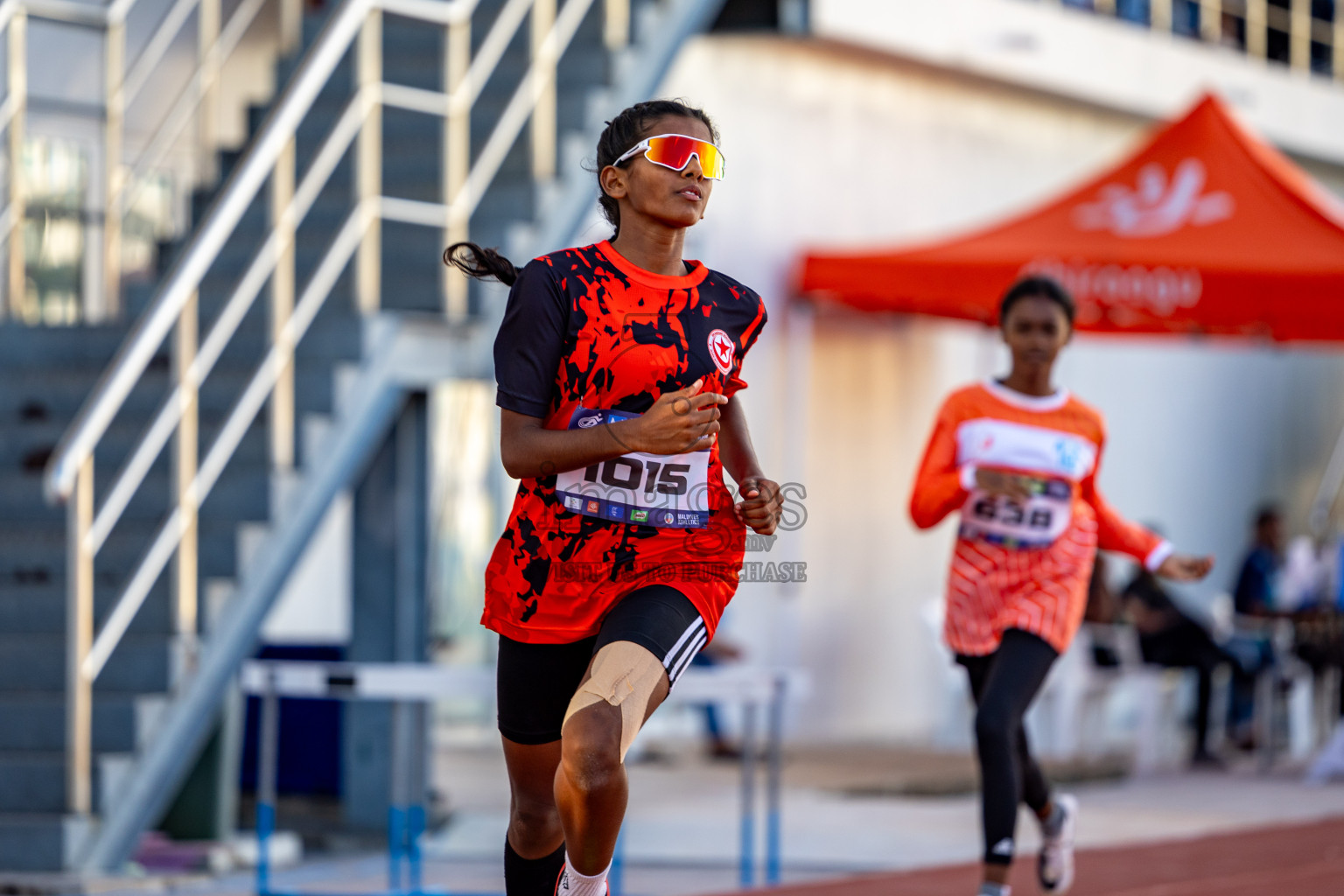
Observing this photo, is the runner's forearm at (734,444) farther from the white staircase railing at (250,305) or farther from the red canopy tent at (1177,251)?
the red canopy tent at (1177,251)

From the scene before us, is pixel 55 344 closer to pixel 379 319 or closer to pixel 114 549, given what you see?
pixel 114 549

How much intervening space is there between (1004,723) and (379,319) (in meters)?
3.09

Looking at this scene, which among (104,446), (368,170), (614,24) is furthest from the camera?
(614,24)

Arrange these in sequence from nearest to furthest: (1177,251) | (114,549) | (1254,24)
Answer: (114,549)
(1177,251)
(1254,24)

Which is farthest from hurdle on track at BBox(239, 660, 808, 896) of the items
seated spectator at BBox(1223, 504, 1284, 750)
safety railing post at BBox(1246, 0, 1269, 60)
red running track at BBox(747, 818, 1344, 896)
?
safety railing post at BBox(1246, 0, 1269, 60)

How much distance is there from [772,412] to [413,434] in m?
5.96

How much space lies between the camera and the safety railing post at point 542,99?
30.2ft

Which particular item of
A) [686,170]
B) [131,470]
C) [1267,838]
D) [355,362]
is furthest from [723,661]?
[686,170]

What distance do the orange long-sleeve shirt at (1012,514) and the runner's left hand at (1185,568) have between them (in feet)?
0.13

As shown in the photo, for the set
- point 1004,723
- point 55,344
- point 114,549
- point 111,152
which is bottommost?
point 1004,723

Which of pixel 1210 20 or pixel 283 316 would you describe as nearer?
pixel 283 316

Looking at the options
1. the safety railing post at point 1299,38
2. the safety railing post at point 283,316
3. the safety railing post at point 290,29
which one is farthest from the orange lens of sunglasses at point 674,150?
the safety railing post at point 1299,38

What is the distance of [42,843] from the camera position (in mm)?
7211

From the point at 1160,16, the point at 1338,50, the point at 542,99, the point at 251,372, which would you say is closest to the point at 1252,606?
the point at 1160,16
